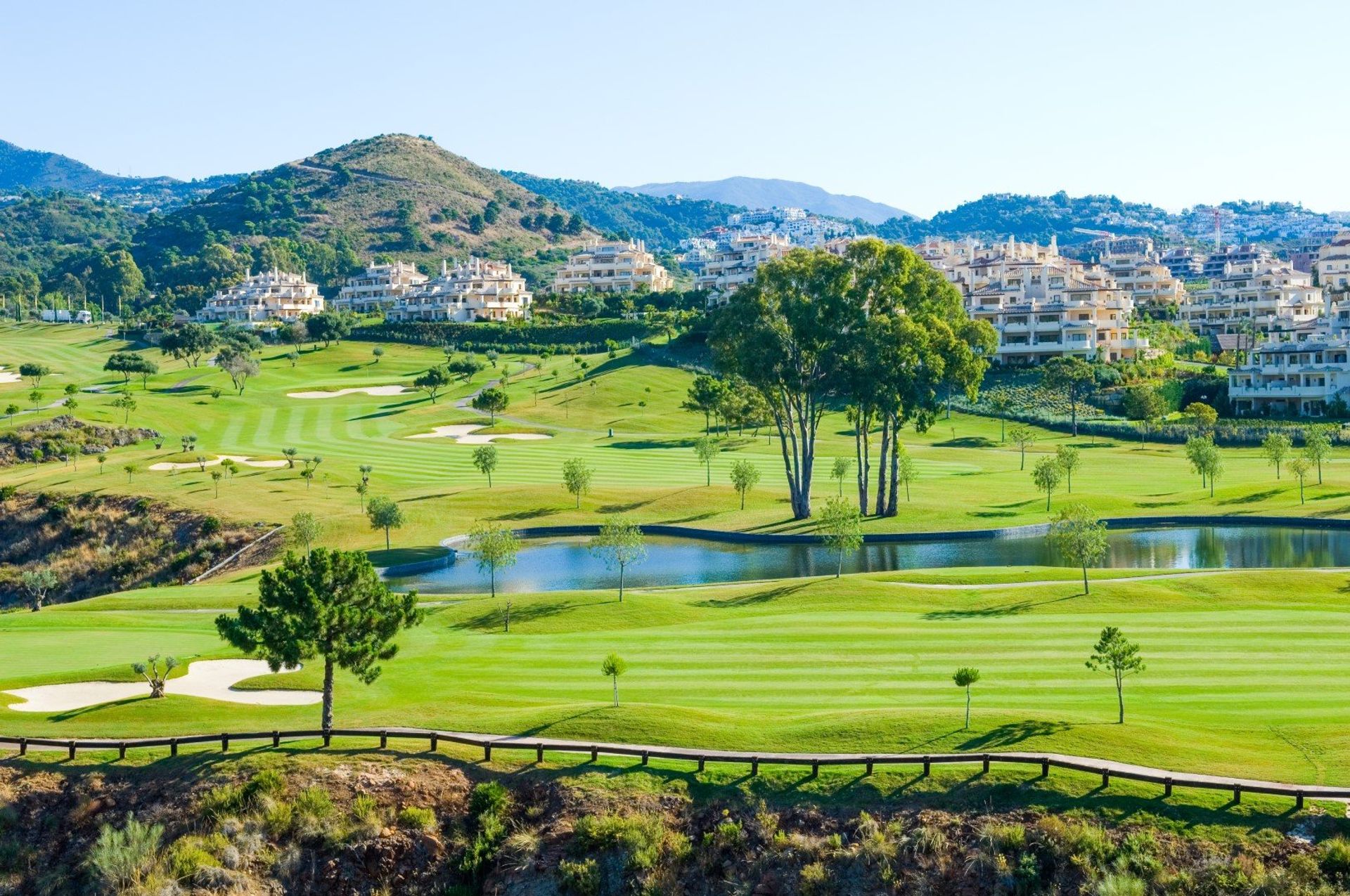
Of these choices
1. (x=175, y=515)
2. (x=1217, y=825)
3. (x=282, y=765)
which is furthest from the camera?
(x=175, y=515)

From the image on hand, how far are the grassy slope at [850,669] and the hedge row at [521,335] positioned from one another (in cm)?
10457

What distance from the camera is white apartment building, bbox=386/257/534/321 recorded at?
7141 inches

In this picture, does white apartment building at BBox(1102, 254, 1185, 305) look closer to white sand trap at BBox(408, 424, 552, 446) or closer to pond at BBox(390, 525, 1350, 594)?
white sand trap at BBox(408, 424, 552, 446)

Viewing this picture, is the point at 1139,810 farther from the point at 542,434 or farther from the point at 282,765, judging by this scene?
the point at 542,434

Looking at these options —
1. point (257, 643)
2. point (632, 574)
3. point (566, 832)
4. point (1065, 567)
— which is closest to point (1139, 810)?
point (566, 832)

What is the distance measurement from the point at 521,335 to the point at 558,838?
134539 millimetres

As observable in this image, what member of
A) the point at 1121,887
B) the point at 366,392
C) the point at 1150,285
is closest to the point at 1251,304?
the point at 1150,285

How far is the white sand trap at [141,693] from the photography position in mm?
38438

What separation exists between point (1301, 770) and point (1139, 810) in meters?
4.02

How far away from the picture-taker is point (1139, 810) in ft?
93.1

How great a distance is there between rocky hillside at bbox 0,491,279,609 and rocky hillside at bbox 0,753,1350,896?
38.0 metres

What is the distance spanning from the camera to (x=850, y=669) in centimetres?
3878

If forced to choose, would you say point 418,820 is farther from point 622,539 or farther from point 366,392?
point 366,392

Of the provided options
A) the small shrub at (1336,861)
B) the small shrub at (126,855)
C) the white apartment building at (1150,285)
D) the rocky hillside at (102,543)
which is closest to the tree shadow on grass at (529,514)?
the rocky hillside at (102,543)
